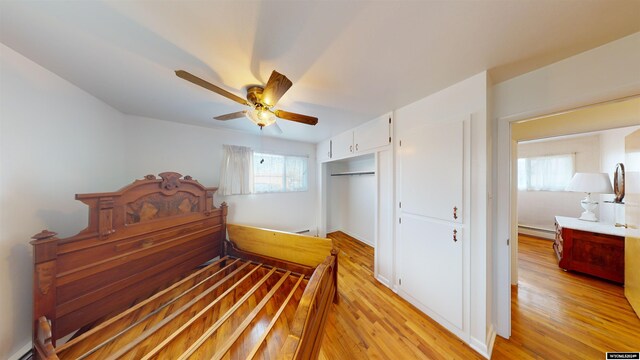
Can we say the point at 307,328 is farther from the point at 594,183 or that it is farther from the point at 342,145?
the point at 594,183

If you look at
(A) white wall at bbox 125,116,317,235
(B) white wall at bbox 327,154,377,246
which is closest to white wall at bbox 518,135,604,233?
(B) white wall at bbox 327,154,377,246

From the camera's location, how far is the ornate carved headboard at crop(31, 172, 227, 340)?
125 cm

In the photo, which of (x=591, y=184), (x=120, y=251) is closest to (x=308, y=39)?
(x=120, y=251)

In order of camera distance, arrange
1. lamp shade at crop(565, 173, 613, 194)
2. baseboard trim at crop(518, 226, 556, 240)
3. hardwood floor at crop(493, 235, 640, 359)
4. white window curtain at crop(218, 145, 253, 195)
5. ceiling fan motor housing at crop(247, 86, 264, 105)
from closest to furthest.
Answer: hardwood floor at crop(493, 235, 640, 359) → ceiling fan motor housing at crop(247, 86, 264, 105) → lamp shade at crop(565, 173, 613, 194) → white window curtain at crop(218, 145, 253, 195) → baseboard trim at crop(518, 226, 556, 240)

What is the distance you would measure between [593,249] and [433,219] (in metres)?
2.63

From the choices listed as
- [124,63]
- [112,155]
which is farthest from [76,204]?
[124,63]

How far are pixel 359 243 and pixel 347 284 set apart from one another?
58.0 inches

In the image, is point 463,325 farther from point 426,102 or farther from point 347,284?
point 426,102

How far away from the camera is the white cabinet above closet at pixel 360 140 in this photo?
228 centimetres

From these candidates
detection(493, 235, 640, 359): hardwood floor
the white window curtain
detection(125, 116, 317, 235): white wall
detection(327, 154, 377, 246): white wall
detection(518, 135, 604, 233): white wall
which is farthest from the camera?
detection(327, 154, 377, 246): white wall

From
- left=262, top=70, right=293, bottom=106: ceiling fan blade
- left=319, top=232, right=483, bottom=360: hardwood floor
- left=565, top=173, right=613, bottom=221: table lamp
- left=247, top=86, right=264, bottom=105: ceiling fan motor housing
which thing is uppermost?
left=247, top=86, right=264, bottom=105: ceiling fan motor housing

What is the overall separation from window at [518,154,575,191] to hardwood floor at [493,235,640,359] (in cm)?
242

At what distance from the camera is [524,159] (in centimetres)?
416

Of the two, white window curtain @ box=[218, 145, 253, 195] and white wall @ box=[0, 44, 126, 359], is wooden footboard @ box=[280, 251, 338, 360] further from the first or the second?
white window curtain @ box=[218, 145, 253, 195]
